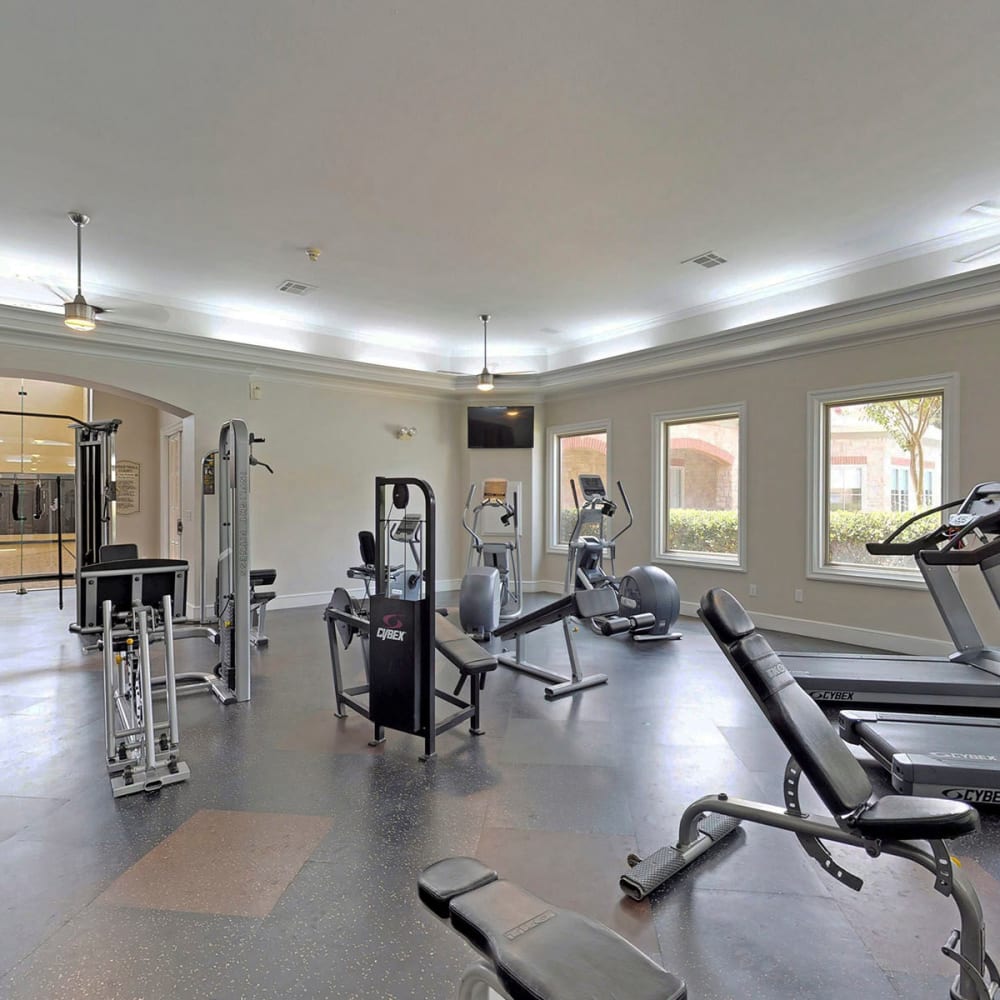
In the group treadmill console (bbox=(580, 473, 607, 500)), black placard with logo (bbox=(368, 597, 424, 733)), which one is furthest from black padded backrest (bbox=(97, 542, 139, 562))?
treadmill console (bbox=(580, 473, 607, 500))

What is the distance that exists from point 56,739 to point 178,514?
16.8 ft

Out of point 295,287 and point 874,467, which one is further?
point 295,287

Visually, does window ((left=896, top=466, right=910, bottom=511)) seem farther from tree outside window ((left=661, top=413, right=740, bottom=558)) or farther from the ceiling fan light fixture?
the ceiling fan light fixture

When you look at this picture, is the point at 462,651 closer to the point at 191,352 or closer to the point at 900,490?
the point at 900,490

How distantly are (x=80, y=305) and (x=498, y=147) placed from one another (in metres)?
3.32

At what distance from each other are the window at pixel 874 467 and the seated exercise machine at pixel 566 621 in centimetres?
276

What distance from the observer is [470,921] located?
1.04 m

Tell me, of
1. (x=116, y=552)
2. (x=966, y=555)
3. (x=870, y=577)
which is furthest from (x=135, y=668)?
(x=870, y=577)

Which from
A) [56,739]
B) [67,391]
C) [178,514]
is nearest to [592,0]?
[56,739]

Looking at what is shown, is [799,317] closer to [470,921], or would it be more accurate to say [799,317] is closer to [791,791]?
[791,791]

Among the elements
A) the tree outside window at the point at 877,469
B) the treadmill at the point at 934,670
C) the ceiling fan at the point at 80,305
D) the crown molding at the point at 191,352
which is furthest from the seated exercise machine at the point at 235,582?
the tree outside window at the point at 877,469

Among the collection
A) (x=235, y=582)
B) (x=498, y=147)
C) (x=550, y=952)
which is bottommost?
(x=550, y=952)

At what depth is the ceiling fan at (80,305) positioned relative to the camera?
14.9 feet

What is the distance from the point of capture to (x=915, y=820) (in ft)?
5.21
